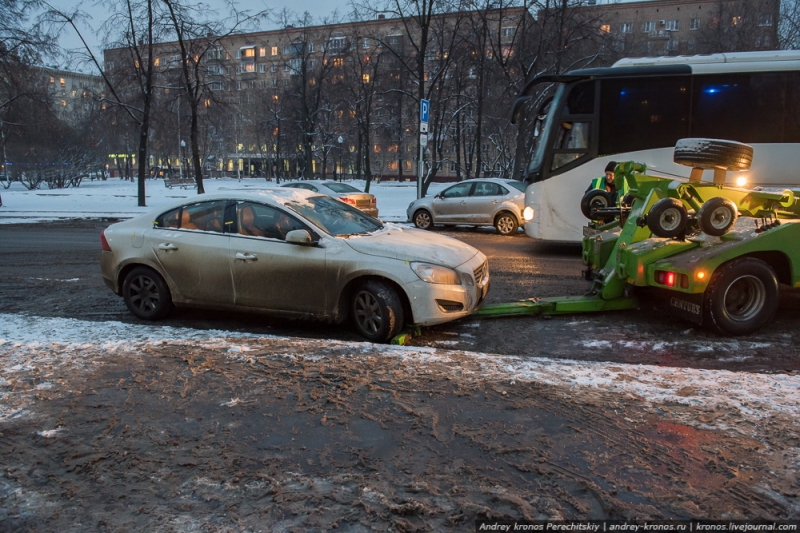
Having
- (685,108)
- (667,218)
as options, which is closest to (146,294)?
(667,218)

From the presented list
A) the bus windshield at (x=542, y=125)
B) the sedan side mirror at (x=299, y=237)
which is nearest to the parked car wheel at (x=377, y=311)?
the sedan side mirror at (x=299, y=237)

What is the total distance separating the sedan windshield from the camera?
242 inches

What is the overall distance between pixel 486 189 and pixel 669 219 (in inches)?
435

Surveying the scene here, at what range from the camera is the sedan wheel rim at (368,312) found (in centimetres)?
559

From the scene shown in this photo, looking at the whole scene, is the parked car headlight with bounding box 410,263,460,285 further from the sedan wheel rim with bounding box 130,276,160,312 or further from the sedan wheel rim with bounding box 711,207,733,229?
the sedan wheel rim with bounding box 130,276,160,312

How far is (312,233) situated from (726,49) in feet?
108

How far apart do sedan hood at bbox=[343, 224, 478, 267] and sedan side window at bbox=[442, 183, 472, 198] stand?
35.8 ft

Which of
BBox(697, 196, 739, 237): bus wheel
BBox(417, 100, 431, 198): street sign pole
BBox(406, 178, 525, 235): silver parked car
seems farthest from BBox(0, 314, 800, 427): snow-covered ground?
BBox(417, 100, 431, 198): street sign pole

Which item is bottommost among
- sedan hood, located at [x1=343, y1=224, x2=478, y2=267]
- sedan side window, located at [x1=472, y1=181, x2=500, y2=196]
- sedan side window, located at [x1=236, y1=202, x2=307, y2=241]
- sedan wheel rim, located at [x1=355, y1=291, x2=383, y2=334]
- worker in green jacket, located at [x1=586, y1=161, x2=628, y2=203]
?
sedan wheel rim, located at [x1=355, y1=291, x2=383, y2=334]

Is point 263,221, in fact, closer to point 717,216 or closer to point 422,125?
point 717,216

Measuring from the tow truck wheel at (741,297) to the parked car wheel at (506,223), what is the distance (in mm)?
10287

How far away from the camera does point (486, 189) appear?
16.7 meters

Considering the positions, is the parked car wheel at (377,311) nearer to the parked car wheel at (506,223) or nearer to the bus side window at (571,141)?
the bus side window at (571,141)

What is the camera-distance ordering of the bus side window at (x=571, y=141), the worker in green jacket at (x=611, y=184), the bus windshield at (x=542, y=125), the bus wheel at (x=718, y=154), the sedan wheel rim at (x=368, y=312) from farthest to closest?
the bus windshield at (x=542, y=125) → the bus side window at (x=571, y=141) → the worker in green jacket at (x=611, y=184) → the bus wheel at (x=718, y=154) → the sedan wheel rim at (x=368, y=312)
